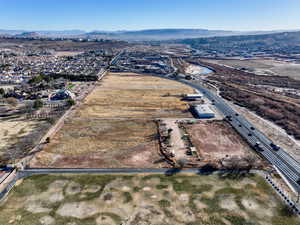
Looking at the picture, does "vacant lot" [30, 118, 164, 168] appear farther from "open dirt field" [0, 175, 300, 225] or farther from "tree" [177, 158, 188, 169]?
"open dirt field" [0, 175, 300, 225]

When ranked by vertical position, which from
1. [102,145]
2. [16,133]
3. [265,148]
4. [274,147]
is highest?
[16,133]

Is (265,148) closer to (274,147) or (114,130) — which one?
(274,147)

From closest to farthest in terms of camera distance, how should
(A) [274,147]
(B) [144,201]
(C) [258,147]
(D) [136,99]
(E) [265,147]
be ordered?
(B) [144,201]
(C) [258,147]
(A) [274,147]
(E) [265,147]
(D) [136,99]

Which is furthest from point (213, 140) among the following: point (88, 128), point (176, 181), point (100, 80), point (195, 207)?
point (100, 80)

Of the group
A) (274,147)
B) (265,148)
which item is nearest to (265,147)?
A: (265,148)

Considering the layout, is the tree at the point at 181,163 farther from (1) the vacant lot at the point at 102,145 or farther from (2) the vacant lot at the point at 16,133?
(2) the vacant lot at the point at 16,133

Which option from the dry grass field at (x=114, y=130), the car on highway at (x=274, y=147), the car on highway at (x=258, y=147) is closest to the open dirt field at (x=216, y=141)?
→ the car on highway at (x=258, y=147)
